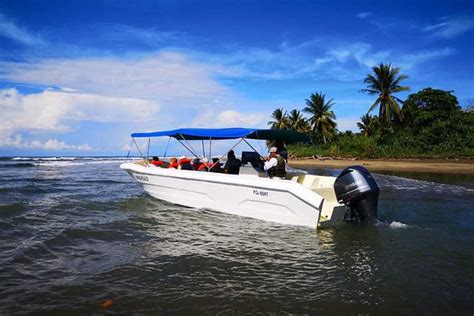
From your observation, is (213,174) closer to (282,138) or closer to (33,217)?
(282,138)

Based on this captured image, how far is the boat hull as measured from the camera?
7.54m

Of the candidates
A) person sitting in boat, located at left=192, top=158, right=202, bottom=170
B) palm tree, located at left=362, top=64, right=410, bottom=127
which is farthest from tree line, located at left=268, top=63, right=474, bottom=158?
person sitting in boat, located at left=192, top=158, right=202, bottom=170

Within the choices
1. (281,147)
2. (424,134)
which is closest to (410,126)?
Answer: (424,134)

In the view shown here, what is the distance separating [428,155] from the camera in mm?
33031

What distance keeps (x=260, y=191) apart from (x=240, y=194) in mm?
Answer: 640

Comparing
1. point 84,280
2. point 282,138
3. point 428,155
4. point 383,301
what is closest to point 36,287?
point 84,280

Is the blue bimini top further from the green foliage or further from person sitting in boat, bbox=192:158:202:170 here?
the green foliage

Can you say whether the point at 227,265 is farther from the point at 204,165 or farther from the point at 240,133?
the point at 204,165

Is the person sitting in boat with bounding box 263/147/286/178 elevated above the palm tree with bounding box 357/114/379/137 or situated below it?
below

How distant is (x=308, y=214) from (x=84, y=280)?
173 inches

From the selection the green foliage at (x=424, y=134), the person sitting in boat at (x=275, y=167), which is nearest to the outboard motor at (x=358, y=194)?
the person sitting in boat at (x=275, y=167)

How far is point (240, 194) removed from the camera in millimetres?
8695

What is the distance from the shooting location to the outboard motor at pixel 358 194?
7527 millimetres

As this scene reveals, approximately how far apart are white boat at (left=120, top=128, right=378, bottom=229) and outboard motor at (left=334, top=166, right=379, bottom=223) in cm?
2
